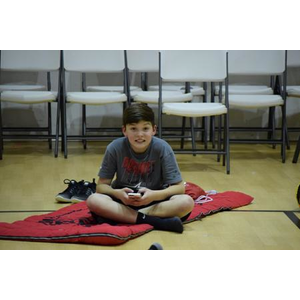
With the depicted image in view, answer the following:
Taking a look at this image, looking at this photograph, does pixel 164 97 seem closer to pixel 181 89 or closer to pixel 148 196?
pixel 181 89

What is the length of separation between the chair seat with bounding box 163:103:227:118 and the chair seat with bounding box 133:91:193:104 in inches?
20.0

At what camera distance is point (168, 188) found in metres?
3.30

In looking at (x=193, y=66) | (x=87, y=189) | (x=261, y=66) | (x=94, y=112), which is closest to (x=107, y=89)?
(x=94, y=112)

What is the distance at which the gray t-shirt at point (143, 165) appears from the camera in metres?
3.30

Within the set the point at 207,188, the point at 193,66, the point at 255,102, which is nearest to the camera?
the point at 207,188

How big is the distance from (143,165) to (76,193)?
0.82m

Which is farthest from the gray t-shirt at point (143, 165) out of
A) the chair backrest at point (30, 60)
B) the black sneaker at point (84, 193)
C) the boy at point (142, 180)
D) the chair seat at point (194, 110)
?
the chair backrest at point (30, 60)

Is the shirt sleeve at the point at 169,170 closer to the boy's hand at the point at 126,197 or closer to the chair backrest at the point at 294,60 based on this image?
the boy's hand at the point at 126,197

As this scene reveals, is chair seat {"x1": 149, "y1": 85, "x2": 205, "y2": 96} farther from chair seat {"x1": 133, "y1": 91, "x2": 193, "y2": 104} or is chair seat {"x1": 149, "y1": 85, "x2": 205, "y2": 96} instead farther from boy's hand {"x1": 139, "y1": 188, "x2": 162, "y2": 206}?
boy's hand {"x1": 139, "y1": 188, "x2": 162, "y2": 206}

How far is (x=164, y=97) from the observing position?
216 inches

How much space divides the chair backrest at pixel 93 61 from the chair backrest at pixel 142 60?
132 mm

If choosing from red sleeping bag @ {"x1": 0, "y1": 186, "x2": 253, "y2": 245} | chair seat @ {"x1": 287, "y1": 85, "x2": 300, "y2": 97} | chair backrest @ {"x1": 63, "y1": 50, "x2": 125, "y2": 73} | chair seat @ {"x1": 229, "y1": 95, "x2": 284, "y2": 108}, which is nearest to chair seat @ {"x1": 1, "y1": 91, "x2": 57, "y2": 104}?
chair backrest @ {"x1": 63, "y1": 50, "x2": 125, "y2": 73}

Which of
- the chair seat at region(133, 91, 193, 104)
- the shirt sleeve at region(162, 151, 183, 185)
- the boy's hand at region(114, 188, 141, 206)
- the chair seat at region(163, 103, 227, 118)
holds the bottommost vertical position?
the boy's hand at region(114, 188, 141, 206)

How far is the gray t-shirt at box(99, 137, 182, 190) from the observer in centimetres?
330
